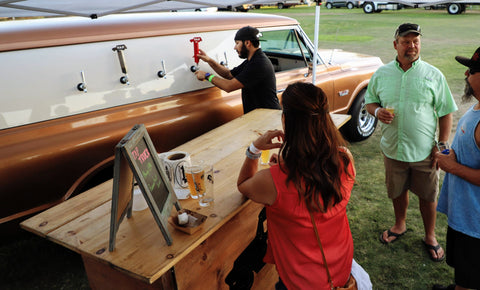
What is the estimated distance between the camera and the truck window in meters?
4.65

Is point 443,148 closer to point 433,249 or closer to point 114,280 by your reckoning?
point 433,249

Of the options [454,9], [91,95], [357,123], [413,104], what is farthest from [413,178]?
[454,9]

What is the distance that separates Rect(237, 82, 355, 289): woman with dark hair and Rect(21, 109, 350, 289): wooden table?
0.34m

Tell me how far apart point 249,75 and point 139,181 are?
214 cm

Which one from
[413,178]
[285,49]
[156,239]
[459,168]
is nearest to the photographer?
[156,239]

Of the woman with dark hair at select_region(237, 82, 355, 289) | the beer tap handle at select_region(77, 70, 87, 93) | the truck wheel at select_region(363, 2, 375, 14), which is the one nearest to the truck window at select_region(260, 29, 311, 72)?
the beer tap handle at select_region(77, 70, 87, 93)

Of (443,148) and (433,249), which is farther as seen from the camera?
(433,249)

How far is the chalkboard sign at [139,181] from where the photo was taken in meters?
1.49

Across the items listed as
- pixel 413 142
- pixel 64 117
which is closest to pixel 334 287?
pixel 413 142

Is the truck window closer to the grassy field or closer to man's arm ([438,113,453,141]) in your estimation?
the grassy field

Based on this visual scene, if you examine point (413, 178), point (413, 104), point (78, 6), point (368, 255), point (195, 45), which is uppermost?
point (78, 6)

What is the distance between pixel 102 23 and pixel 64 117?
36.0 inches

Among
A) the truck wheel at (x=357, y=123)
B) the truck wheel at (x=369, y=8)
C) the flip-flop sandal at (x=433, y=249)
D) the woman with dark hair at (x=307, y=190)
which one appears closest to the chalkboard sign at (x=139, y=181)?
the woman with dark hair at (x=307, y=190)

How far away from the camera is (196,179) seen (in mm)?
1905
